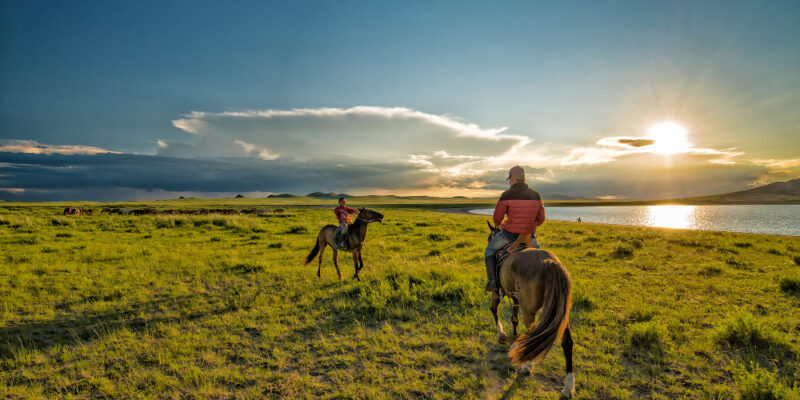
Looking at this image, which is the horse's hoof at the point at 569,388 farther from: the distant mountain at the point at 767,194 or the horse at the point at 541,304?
the distant mountain at the point at 767,194

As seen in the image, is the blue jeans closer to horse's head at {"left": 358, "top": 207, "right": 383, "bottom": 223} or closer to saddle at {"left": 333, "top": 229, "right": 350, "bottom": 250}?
horse's head at {"left": 358, "top": 207, "right": 383, "bottom": 223}

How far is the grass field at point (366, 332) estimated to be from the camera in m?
4.54

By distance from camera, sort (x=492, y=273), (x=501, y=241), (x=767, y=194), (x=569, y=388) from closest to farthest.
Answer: (x=569, y=388) < (x=501, y=241) < (x=492, y=273) < (x=767, y=194)

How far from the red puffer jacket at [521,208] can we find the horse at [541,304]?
2.50 feet

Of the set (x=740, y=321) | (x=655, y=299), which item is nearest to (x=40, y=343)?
(x=740, y=321)

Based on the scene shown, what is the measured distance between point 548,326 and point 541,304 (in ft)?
1.44

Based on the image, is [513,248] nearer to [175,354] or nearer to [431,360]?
[431,360]

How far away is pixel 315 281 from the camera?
10.2 meters

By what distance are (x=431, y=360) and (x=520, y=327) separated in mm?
2460

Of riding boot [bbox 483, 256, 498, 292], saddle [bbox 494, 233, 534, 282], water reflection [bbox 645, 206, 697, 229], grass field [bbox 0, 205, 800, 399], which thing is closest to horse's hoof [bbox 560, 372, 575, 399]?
grass field [bbox 0, 205, 800, 399]

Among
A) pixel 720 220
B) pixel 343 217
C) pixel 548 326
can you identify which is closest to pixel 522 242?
pixel 548 326

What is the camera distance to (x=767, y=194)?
6614 inches

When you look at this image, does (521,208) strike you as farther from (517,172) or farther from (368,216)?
(368,216)

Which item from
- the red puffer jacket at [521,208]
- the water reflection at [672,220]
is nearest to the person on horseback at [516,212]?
the red puffer jacket at [521,208]
